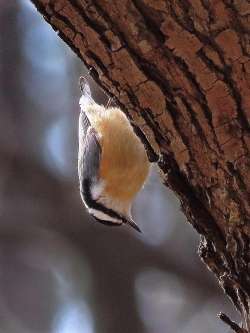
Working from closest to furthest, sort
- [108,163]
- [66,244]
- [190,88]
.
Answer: [190,88]
[108,163]
[66,244]

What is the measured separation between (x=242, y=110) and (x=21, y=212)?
189 cm

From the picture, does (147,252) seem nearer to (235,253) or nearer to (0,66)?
(0,66)

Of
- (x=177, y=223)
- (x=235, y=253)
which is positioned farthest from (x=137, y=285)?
(x=235, y=253)

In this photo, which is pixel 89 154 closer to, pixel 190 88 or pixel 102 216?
pixel 102 216

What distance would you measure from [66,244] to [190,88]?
1.88 meters

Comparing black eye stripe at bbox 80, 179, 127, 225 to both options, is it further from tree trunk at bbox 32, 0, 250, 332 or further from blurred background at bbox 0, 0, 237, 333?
tree trunk at bbox 32, 0, 250, 332

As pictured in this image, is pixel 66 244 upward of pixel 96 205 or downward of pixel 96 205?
upward

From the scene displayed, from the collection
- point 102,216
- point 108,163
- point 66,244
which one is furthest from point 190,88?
point 66,244

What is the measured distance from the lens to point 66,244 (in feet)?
8.80

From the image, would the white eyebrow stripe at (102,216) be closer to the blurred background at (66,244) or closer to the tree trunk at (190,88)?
the blurred background at (66,244)

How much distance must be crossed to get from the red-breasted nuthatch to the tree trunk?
79cm

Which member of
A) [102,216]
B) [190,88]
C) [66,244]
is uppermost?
[66,244]

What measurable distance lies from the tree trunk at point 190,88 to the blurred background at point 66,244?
1454 mm

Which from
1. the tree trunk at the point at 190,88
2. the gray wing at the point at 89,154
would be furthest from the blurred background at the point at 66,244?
the tree trunk at the point at 190,88
